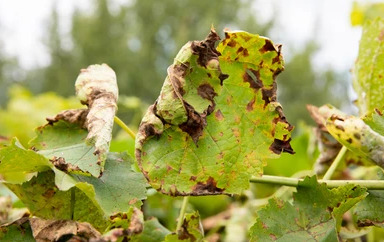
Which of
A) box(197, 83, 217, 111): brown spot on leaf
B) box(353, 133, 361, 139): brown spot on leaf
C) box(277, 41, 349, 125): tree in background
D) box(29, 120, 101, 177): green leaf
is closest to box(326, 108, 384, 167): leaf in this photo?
box(353, 133, 361, 139): brown spot on leaf

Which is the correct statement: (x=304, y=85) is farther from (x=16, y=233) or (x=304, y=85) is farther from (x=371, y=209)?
(x=16, y=233)

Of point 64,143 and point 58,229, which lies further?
point 64,143

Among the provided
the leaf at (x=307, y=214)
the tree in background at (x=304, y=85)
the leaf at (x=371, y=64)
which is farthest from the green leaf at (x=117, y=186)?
the tree in background at (x=304, y=85)

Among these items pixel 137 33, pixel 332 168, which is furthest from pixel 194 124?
pixel 137 33

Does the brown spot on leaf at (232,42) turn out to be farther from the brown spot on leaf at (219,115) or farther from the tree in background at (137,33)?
the tree in background at (137,33)

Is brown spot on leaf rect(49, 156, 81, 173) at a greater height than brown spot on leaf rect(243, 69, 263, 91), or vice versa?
brown spot on leaf rect(243, 69, 263, 91)

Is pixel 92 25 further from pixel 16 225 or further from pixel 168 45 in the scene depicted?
pixel 16 225

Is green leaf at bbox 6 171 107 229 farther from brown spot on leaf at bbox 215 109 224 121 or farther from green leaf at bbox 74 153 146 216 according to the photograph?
brown spot on leaf at bbox 215 109 224 121
